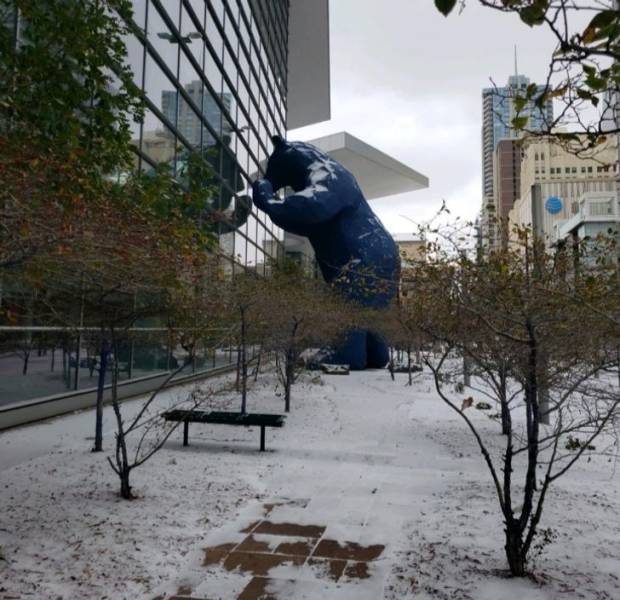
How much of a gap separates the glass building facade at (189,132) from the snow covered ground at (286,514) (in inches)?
52.5

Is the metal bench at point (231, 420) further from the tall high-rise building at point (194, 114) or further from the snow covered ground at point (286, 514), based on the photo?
the tall high-rise building at point (194, 114)

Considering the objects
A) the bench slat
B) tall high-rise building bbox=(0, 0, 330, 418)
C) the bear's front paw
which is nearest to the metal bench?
the bench slat

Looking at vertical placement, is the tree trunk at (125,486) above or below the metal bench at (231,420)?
below

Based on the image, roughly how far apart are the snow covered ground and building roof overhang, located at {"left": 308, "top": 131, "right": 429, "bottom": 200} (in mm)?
34272

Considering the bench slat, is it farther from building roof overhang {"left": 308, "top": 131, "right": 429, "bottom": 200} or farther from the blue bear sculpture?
building roof overhang {"left": 308, "top": 131, "right": 429, "bottom": 200}

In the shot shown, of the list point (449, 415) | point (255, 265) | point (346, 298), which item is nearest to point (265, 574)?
point (449, 415)

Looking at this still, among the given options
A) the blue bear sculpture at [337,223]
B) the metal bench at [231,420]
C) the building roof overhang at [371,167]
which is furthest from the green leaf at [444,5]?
the building roof overhang at [371,167]

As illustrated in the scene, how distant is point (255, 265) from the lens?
23.6m

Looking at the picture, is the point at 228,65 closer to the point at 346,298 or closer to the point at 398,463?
the point at 346,298

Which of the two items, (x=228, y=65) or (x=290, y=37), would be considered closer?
(x=228, y=65)

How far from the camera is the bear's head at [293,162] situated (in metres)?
20.6

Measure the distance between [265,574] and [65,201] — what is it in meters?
2.95

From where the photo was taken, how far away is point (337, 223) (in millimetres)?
20922

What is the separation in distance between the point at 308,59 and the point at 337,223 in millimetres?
20830
